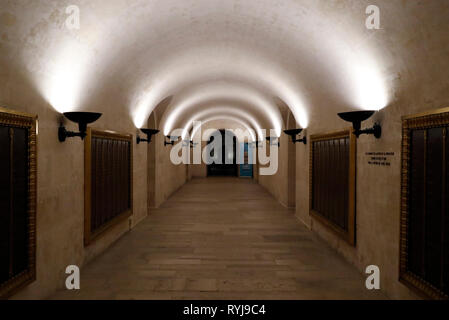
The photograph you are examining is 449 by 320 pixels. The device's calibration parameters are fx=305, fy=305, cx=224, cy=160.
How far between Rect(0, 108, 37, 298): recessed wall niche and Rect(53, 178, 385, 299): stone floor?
3.03 ft

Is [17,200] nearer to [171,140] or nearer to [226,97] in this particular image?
[171,140]

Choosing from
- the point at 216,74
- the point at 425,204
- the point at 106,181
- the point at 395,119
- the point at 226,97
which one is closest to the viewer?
the point at 425,204

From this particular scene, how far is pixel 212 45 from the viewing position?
644 cm

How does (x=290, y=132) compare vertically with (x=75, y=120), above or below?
above

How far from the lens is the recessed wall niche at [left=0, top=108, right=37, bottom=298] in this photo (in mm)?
3029

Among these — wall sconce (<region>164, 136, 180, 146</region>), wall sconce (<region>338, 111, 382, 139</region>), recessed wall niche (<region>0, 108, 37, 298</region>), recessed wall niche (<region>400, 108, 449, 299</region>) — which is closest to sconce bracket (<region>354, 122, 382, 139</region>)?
wall sconce (<region>338, 111, 382, 139</region>)

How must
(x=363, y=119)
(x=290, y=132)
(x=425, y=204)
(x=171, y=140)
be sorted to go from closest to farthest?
1. (x=425, y=204)
2. (x=363, y=119)
3. (x=290, y=132)
4. (x=171, y=140)

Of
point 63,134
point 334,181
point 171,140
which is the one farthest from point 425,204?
point 171,140

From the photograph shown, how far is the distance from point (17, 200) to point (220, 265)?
123 inches

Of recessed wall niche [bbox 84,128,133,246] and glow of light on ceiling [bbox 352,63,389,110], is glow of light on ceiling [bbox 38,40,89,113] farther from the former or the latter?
glow of light on ceiling [bbox 352,63,389,110]

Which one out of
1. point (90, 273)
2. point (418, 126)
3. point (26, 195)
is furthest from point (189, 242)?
point (418, 126)

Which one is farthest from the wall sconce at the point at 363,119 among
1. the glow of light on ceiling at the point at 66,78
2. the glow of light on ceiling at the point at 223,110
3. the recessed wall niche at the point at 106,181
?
the glow of light on ceiling at the point at 223,110

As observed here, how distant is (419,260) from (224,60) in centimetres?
596

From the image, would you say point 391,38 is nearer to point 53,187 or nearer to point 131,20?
point 131,20
